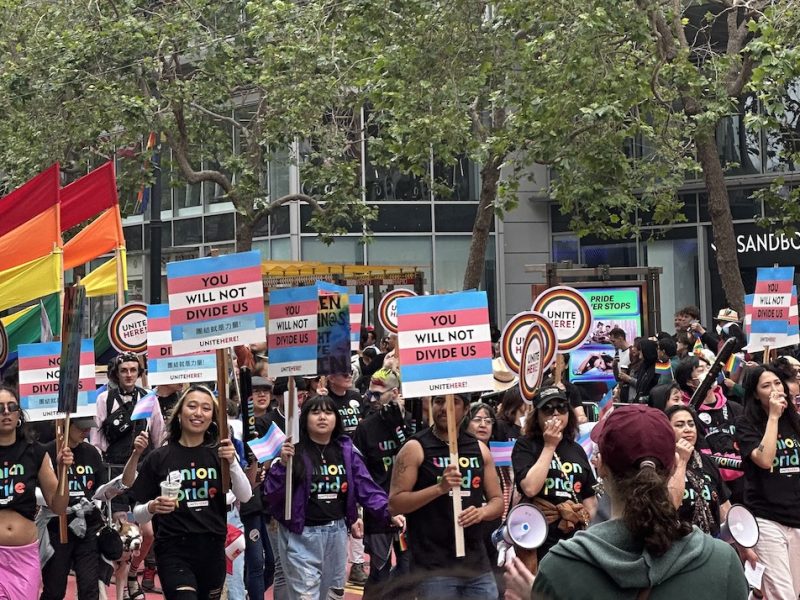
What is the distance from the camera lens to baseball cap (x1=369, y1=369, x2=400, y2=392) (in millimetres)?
12336

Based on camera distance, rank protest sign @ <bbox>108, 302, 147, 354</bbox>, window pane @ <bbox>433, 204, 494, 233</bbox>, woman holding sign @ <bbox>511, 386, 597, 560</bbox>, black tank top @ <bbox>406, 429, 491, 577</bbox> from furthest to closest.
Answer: window pane @ <bbox>433, 204, 494, 233</bbox>, protest sign @ <bbox>108, 302, 147, 354</bbox>, black tank top @ <bbox>406, 429, 491, 577</bbox>, woman holding sign @ <bbox>511, 386, 597, 560</bbox>

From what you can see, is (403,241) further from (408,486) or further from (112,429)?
(408,486)

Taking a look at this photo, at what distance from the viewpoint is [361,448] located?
34.1 ft

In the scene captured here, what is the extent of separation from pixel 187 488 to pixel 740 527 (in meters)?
3.15

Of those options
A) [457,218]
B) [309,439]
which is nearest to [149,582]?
[309,439]

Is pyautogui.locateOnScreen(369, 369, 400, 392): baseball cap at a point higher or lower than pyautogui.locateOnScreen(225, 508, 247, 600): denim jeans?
higher

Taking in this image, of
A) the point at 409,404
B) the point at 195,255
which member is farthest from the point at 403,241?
the point at 409,404

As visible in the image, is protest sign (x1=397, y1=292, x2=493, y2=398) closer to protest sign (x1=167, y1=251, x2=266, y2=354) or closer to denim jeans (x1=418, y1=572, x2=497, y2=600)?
protest sign (x1=167, y1=251, x2=266, y2=354)

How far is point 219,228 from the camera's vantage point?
34562 mm

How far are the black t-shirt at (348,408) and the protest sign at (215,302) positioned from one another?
2.92m

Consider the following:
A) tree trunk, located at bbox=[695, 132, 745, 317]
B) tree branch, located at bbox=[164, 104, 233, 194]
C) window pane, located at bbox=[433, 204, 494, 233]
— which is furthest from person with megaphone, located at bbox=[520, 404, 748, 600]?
window pane, located at bbox=[433, 204, 494, 233]

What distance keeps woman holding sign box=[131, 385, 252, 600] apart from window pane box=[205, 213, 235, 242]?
2577cm

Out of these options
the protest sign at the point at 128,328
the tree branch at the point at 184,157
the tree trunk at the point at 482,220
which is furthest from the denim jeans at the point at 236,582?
the tree branch at the point at 184,157

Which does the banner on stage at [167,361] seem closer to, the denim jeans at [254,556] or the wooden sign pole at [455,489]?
the denim jeans at [254,556]
